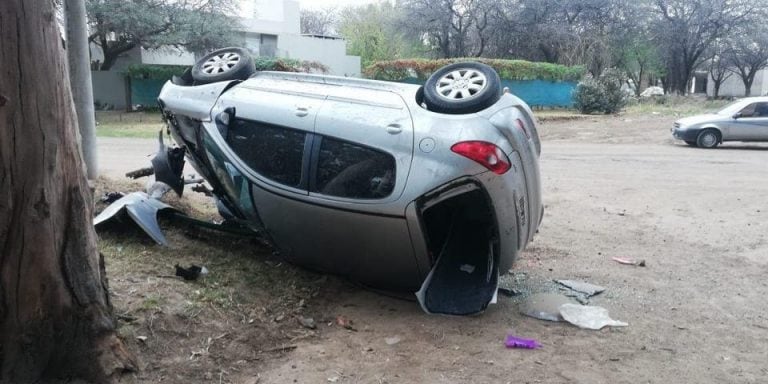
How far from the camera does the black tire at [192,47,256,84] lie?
231 inches

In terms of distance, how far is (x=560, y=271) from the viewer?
6.69 metres

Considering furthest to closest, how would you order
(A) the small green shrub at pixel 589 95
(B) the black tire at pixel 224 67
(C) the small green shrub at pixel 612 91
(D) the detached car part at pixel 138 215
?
(A) the small green shrub at pixel 589 95
(C) the small green shrub at pixel 612 91
(B) the black tire at pixel 224 67
(D) the detached car part at pixel 138 215

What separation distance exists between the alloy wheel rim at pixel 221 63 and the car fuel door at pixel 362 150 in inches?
55.1

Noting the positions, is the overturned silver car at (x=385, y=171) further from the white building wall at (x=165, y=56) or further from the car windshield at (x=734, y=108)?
the white building wall at (x=165, y=56)

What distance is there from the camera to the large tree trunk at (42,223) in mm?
3145

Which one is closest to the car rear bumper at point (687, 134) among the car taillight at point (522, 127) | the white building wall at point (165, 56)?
the car taillight at point (522, 127)

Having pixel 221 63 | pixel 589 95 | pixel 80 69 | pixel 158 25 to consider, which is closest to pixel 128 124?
pixel 158 25

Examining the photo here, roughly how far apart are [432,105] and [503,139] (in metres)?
0.62

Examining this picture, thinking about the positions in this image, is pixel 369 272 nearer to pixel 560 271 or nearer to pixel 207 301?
pixel 207 301

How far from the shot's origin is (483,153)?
453cm

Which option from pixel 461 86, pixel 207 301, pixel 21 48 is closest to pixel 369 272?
pixel 207 301

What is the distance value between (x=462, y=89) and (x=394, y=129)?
64 cm

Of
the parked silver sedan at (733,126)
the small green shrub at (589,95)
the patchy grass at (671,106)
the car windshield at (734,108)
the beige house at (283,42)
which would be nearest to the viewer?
the parked silver sedan at (733,126)

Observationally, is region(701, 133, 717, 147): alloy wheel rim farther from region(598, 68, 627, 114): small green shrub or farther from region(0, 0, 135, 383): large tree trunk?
region(0, 0, 135, 383): large tree trunk
